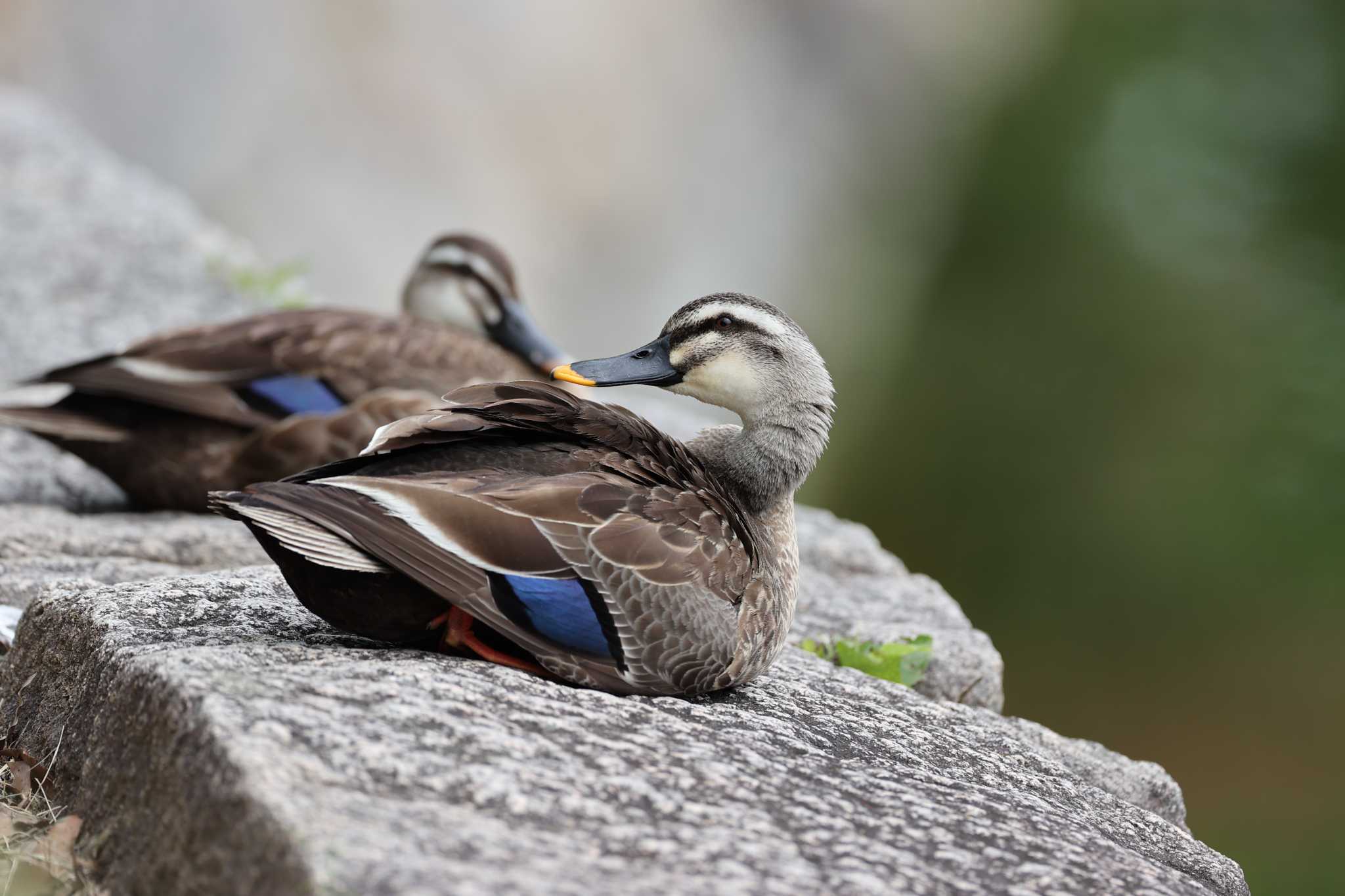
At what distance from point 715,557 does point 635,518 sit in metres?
0.22

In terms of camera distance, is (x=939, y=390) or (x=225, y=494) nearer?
(x=225, y=494)

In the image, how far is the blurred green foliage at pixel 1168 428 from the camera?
30.8 feet

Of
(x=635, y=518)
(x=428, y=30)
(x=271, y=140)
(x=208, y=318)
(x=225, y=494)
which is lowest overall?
(x=225, y=494)

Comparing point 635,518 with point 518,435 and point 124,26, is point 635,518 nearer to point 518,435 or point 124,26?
point 518,435

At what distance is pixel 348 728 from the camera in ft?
7.61

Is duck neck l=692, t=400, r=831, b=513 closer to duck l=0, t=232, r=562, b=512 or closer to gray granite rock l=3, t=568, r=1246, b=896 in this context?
gray granite rock l=3, t=568, r=1246, b=896

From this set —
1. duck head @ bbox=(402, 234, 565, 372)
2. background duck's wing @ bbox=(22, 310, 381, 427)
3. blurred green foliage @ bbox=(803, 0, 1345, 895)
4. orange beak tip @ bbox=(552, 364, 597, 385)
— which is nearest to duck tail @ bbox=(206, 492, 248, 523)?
orange beak tip @ bbox=(552, 364, 597, 385)

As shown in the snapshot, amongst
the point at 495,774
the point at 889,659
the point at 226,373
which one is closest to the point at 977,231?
the point at 226,373

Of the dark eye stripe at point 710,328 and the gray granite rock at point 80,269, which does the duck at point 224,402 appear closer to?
the gray granite rock at point 80,269

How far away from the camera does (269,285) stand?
7.52 m

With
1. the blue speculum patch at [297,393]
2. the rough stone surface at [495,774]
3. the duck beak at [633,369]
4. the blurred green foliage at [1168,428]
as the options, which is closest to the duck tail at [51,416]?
the blue speculum patch at [297,393]

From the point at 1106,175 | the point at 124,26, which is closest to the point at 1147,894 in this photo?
the point at 1106,175

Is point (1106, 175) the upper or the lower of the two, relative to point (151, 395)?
upper

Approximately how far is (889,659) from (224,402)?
8.94 feet
